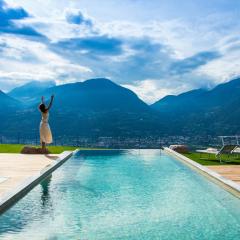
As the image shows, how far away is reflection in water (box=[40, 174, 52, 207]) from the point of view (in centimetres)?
746

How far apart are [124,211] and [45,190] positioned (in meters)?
2.49

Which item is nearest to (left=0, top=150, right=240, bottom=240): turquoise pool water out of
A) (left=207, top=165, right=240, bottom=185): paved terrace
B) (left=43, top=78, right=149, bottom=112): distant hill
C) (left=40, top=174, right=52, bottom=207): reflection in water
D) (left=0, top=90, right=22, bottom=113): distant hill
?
(left=40, top=174, right=52, bottom=207): reflection in water

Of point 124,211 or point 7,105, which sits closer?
point 124,211


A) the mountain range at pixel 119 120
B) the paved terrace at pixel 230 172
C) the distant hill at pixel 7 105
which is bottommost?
the paved terrace at pixel 230 172

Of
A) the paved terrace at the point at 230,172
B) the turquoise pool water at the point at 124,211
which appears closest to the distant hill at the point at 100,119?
the paved terrace at the point at 230,172

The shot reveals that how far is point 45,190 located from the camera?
8641mm

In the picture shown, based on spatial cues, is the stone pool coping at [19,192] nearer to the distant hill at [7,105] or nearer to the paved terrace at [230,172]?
the paved terrace at [230,172]

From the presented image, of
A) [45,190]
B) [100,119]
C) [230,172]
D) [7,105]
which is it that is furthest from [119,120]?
[45,190]

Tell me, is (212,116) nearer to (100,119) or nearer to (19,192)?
(100,119)

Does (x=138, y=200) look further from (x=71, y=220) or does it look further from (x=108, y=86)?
(x=108, y=86)

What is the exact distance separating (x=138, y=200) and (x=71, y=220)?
6.17ft

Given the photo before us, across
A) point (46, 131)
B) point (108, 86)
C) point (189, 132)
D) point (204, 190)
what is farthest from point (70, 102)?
point (204, 190)

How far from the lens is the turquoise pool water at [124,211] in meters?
5.43

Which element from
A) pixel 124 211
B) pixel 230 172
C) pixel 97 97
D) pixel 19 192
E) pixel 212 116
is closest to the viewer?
pixel 124 211
